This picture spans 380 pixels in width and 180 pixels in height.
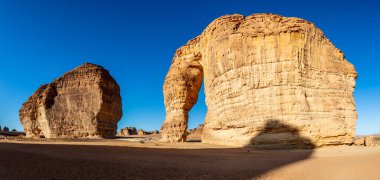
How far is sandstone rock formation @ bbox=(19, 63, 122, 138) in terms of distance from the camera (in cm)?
2795

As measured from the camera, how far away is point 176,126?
19.9 m

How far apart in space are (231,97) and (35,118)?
31.1 meters

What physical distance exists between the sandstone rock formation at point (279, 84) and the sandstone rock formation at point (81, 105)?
1731 centimetres

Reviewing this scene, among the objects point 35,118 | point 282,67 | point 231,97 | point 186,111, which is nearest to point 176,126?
point 186,111

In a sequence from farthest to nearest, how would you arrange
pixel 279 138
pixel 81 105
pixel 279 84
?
pixel 81 105, pixel 279 84, pixel 279 138

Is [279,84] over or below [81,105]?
below

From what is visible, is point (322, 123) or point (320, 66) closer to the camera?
point (322, 123)

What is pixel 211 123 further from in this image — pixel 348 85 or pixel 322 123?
pixel 348 85

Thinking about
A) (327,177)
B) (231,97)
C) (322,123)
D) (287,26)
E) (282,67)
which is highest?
(287,26)

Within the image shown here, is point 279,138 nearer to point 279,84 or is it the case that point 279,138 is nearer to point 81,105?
point 279,84

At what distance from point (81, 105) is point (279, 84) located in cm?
2419

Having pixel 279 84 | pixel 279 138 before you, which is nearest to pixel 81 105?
pixel 279 84

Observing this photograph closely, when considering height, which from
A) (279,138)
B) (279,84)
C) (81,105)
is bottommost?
(279,138)

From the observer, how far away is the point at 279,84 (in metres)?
12.3
